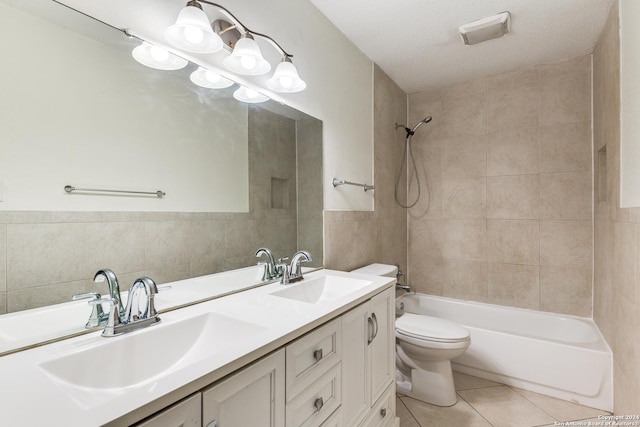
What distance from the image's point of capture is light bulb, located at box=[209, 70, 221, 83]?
1237 millimetres

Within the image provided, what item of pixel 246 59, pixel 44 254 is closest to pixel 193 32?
pixel 246 59

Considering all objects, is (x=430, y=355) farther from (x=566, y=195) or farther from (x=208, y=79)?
(x=208, y=79)

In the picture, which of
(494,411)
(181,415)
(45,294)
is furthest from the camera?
(494,411)

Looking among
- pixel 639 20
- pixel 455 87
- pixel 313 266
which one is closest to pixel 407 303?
pixel 313 266

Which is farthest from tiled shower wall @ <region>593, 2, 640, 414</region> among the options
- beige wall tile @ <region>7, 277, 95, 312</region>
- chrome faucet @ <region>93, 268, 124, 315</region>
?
beige wall tile @ <region>7, 277, 95, 312</region>

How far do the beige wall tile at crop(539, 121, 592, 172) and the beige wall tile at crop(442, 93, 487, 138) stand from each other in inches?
18.7

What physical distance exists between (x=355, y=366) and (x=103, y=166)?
3.79ft

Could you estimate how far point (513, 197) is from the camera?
8.52 feet

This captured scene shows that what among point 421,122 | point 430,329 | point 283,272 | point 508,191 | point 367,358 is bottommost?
point 430,329

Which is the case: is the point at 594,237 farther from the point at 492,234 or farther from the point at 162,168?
the point at 162,168

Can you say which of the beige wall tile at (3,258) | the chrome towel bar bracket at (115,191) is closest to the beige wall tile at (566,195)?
the chrome towel bar bracket at (115,191)

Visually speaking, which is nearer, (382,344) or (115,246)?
(115,246)

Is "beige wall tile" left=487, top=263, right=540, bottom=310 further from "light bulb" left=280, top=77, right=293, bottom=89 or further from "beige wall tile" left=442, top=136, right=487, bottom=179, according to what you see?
"light bulb" left=280, top=77, right=293, bottom=89

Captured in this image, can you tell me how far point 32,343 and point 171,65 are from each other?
96 cm
